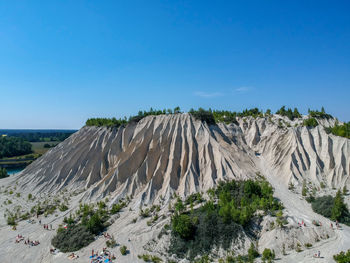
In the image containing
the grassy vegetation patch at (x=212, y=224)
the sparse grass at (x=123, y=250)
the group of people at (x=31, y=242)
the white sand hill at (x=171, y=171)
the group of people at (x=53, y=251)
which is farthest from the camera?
the group of people at (x=31, y=242)

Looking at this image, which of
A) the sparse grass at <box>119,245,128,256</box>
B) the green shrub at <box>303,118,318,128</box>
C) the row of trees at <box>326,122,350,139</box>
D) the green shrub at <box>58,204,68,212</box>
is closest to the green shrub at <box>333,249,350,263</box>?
the sparse grass at <box>119,245,128,256</box>

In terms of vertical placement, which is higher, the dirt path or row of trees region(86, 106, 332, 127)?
row of trees region(86, 106, 332, 127)

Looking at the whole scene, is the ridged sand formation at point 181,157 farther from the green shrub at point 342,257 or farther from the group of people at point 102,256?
the green shrub at point 342,257

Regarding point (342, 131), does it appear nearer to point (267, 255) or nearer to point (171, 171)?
point (267, 255)

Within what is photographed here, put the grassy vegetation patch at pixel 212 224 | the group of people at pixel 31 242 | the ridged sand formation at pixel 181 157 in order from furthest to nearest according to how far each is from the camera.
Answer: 1. the ridged sand formation at pixel 181 157
2. the group of people at pixel 31 242
3. the grassy vegetation patch at pixel 212 224

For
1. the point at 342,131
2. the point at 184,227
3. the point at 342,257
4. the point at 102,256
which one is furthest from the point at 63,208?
the point at 342,131

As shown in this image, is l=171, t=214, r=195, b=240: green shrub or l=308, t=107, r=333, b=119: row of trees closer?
l=171, t=214, r=195, b=240: green shrub

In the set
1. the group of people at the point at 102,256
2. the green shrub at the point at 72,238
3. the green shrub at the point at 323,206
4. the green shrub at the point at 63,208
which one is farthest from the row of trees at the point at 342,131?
the green shrub at the point at 63,208

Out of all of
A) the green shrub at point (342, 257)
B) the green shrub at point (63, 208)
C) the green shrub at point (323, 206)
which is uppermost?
the green shrub at point (323, 206)

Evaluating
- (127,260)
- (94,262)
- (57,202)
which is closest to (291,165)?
(127,260)

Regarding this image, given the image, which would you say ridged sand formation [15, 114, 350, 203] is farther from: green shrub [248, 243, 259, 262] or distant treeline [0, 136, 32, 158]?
distant treeline [0, 136, 32, 158]
